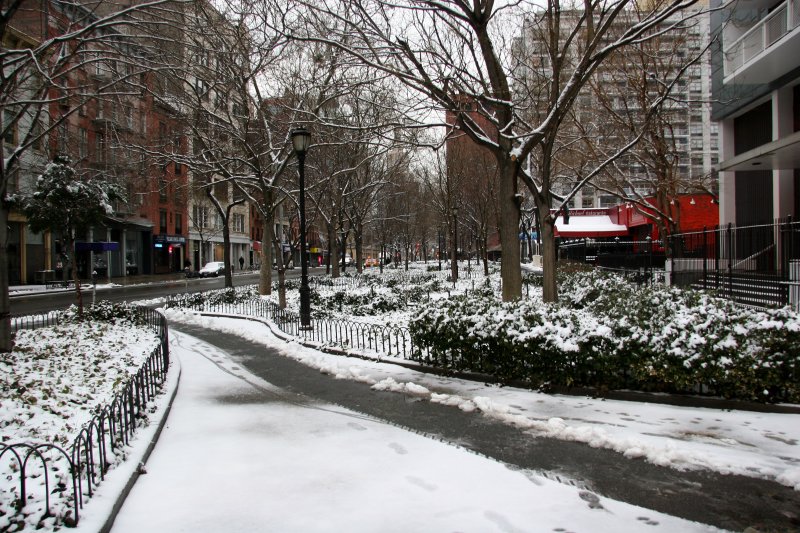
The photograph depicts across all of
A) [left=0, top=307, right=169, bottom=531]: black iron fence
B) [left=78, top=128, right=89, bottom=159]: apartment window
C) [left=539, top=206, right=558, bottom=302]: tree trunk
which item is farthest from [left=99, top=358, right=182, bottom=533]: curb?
[left=78, top=128, right=89, bottom=159]: apartment window

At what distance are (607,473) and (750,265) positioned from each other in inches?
640

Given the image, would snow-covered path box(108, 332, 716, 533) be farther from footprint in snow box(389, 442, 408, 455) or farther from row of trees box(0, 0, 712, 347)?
row of trees box(0, 0, 712, 347)

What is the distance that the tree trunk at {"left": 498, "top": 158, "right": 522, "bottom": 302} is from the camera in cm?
1195

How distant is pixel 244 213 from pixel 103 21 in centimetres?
6727

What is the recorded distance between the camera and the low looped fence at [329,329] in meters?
10.9

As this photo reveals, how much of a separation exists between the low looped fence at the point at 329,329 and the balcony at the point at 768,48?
12.9 meters

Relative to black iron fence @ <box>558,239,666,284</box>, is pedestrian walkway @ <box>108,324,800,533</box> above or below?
below

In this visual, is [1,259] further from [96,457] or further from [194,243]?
[194,243]

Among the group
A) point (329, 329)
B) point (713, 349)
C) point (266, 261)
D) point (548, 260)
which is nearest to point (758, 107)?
point (548, 260)

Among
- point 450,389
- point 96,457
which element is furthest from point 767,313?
point 96,457

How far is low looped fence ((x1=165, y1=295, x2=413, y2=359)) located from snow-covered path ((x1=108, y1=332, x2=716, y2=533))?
14.1 ft

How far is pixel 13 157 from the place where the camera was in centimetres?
991

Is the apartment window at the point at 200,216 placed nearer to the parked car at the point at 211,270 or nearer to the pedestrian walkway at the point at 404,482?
the parked car at the point at 211,270

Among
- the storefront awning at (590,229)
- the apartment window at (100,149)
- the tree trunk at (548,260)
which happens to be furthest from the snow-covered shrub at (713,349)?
the storefront awning at (590,229)
